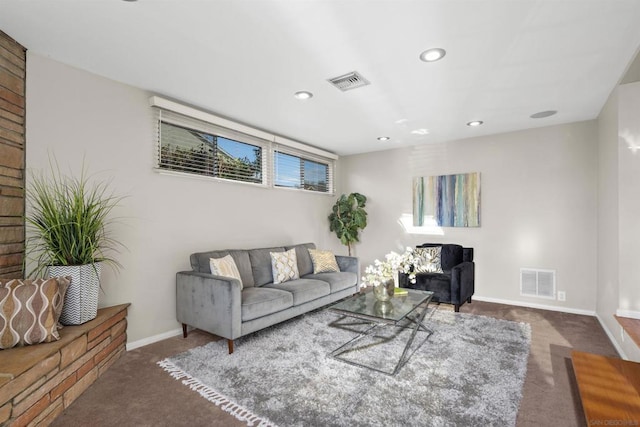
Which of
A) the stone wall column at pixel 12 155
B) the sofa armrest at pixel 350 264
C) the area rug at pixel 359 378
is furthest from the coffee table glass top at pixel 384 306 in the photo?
the stone wall column at pixel 12 155

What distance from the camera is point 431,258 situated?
4402mm

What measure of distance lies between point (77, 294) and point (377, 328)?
8.65 feet

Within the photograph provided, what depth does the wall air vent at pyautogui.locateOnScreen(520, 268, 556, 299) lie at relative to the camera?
4188 millimetres

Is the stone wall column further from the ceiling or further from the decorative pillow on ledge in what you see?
the decorative pillow on ledge

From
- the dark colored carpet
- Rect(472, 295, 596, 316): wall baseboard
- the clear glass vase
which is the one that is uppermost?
the clear glass vase

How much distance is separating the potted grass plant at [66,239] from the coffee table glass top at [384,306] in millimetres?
1947

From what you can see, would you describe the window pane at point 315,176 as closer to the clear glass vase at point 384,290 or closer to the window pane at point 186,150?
the window pane at point 186,150

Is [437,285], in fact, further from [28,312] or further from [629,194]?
[28,312]

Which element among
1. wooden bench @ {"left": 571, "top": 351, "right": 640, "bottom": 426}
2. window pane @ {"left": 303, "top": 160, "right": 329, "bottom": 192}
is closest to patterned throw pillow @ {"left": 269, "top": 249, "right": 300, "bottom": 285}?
window pane @ {"left": 303, "top": 160, "right": 329, "bottom": 192}

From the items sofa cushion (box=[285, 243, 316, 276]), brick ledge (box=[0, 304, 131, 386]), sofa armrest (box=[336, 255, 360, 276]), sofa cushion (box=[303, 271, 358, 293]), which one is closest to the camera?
brick ledge (box=[0, 304, 131, 386])

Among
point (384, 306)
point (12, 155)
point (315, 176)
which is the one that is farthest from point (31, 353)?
point (315, 176)

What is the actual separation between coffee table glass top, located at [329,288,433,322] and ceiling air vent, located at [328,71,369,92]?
207 centimetres

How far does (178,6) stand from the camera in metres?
1.86

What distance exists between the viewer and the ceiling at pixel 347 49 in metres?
1.89
